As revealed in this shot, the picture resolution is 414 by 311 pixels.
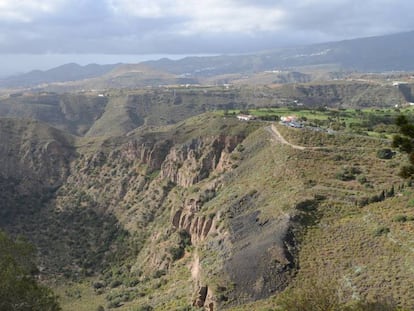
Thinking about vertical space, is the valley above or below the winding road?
below

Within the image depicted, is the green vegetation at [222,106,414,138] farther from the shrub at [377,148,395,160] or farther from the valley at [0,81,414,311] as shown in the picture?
the shrub at [377,148,395,160]

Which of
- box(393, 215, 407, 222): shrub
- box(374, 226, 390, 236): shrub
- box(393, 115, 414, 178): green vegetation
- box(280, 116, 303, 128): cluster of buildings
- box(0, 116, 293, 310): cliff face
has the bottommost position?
box(0, 116, 293, 310): cliff face

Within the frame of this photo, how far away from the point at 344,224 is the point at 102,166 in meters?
59.7

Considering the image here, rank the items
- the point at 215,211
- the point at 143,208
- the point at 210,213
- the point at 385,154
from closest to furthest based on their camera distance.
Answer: the point at 215,211 < the point at 385,154 < the point at 210,213 < the point at 143,208

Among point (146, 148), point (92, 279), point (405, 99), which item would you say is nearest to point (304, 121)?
point (146, 148)

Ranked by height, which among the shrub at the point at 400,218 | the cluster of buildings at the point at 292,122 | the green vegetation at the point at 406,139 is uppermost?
the green vegetation at the point at 406,139

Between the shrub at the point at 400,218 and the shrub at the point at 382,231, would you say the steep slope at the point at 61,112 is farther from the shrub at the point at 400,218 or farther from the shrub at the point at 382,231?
the shrub at the point at 382,231

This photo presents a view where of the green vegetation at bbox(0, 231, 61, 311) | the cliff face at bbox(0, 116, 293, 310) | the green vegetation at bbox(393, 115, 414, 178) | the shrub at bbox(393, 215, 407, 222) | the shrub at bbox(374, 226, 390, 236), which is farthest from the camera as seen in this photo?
the cliff face at bbox(0, 116, 293, 310)

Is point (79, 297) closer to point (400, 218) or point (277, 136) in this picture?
point (277, 136)

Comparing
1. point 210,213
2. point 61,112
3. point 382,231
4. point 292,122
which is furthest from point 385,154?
point 61,112

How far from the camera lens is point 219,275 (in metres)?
41.5

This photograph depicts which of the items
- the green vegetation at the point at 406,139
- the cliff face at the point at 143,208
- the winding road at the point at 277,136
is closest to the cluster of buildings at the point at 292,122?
the winding road at the point at 277,136

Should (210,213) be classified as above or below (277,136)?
below

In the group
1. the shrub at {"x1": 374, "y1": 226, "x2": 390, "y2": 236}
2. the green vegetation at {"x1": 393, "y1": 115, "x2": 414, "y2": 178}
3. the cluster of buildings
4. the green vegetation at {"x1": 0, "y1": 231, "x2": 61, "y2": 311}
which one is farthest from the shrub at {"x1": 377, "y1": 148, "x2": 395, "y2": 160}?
the green vegetation at {"x1": 0, "y1": 231, "x2": 61, "y2": 311}
